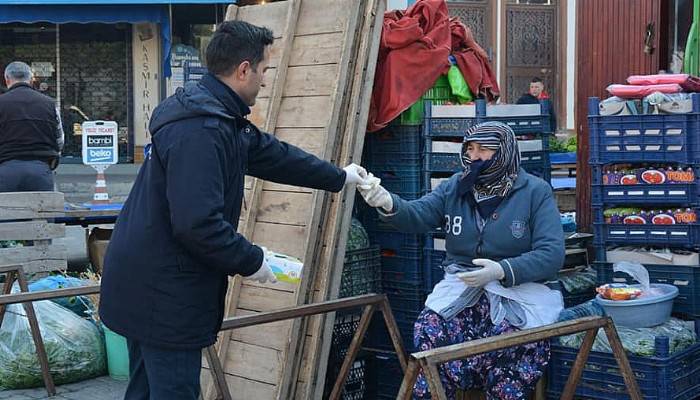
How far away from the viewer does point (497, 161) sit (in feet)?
14.6

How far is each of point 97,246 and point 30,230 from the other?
1.92 meters

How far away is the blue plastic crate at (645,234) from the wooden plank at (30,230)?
13.1 ft

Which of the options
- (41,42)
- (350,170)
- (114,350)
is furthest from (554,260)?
(41,42)

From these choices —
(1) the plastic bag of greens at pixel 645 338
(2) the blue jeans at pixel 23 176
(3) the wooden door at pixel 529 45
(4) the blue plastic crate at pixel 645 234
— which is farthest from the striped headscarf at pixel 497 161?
(3) the wooden door at pixel 529 45

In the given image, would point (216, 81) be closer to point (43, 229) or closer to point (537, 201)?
point (537, 201)

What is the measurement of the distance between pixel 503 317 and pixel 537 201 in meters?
0.55

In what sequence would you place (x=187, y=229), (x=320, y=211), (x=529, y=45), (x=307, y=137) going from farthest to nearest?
1. (x=529, y=45)
2. (x=307, y=137)
3. (x=320, y=211)
4. (x=187, y=229)

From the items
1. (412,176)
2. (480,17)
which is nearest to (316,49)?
(412,176)

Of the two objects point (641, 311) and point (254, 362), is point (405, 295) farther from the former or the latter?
point (641, 311)

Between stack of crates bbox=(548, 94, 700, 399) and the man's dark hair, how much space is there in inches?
93.4

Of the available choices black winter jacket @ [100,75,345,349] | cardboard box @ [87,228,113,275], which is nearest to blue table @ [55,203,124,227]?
cardboard box @ [87,228,113,275]

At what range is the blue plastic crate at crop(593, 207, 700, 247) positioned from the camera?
205 inches

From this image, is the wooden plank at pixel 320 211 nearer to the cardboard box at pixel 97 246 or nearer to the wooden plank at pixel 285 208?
the wooden plank at pixel 285 208

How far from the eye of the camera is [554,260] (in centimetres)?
431
